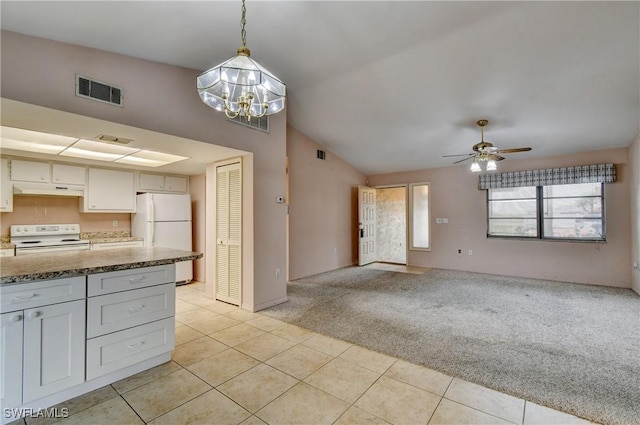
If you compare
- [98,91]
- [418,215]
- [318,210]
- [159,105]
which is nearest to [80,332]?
[98,91]

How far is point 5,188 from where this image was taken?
380cm

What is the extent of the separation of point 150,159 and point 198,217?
1470 millimetres

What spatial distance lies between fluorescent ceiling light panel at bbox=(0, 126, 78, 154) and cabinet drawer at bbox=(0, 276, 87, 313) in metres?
1.99

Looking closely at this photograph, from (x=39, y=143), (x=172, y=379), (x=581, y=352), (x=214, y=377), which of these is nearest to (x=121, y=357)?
(x=172, y=379)

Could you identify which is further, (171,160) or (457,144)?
(457,144)

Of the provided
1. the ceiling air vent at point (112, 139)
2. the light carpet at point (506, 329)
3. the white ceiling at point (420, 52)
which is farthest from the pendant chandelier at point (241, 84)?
the light carpet at point (506, 329)

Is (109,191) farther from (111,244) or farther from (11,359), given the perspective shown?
(11,359)

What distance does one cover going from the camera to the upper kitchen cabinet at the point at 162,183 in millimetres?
5137

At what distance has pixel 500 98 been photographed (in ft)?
12.7

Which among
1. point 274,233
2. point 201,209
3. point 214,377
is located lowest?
point 214,377

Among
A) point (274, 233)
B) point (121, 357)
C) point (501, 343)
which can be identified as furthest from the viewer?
point (274, 233)

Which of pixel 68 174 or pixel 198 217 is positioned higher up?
pixel 68 174

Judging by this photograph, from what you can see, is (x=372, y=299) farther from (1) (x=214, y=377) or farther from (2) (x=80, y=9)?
(2) (x=80, y=9)

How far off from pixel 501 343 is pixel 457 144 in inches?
153
